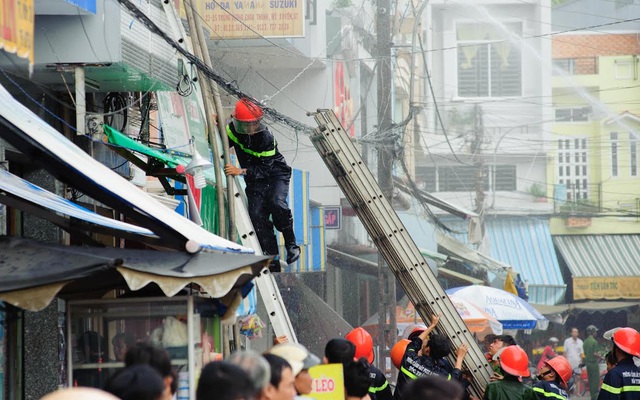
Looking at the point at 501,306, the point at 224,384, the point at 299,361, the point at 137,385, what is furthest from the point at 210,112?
the point at 501,306

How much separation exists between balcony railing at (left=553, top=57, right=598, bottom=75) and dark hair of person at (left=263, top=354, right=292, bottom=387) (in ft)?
119

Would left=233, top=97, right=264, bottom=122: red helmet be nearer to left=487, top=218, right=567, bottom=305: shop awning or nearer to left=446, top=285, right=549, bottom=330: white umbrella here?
left=446, top=285, right=549, bottom=330: white umbrella

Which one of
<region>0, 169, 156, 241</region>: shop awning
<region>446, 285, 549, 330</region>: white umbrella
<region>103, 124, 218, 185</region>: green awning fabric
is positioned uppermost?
<region>103, 124, 218, 185</region>: green awning fabric

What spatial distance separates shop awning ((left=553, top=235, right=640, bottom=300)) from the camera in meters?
33.3

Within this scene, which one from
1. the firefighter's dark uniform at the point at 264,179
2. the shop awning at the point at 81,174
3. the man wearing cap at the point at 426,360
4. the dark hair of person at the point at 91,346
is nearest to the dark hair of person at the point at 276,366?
the shop awning at the point at 81,174

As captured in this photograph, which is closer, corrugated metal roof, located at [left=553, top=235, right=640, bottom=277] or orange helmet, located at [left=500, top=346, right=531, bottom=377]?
orange helmet, located at [left=500, top=346, right=531, bottom=377]

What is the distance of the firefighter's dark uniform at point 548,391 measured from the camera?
925 centimetres

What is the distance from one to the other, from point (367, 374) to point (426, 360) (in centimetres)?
237

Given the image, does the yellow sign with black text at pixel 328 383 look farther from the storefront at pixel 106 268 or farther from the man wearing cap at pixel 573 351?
the man wearing cap at pixel 573 351

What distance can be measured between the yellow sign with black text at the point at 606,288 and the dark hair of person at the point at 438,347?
81.1 feet

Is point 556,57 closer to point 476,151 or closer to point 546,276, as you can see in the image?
point 476,151

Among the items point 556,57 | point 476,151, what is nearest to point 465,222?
point 476,151

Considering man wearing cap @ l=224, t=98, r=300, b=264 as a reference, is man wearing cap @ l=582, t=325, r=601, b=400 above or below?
below

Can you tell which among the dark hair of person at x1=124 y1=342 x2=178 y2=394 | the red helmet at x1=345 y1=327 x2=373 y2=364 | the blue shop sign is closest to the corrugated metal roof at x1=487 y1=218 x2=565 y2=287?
the red helmet at x1=345 y1=327 x2=373 y2=364
